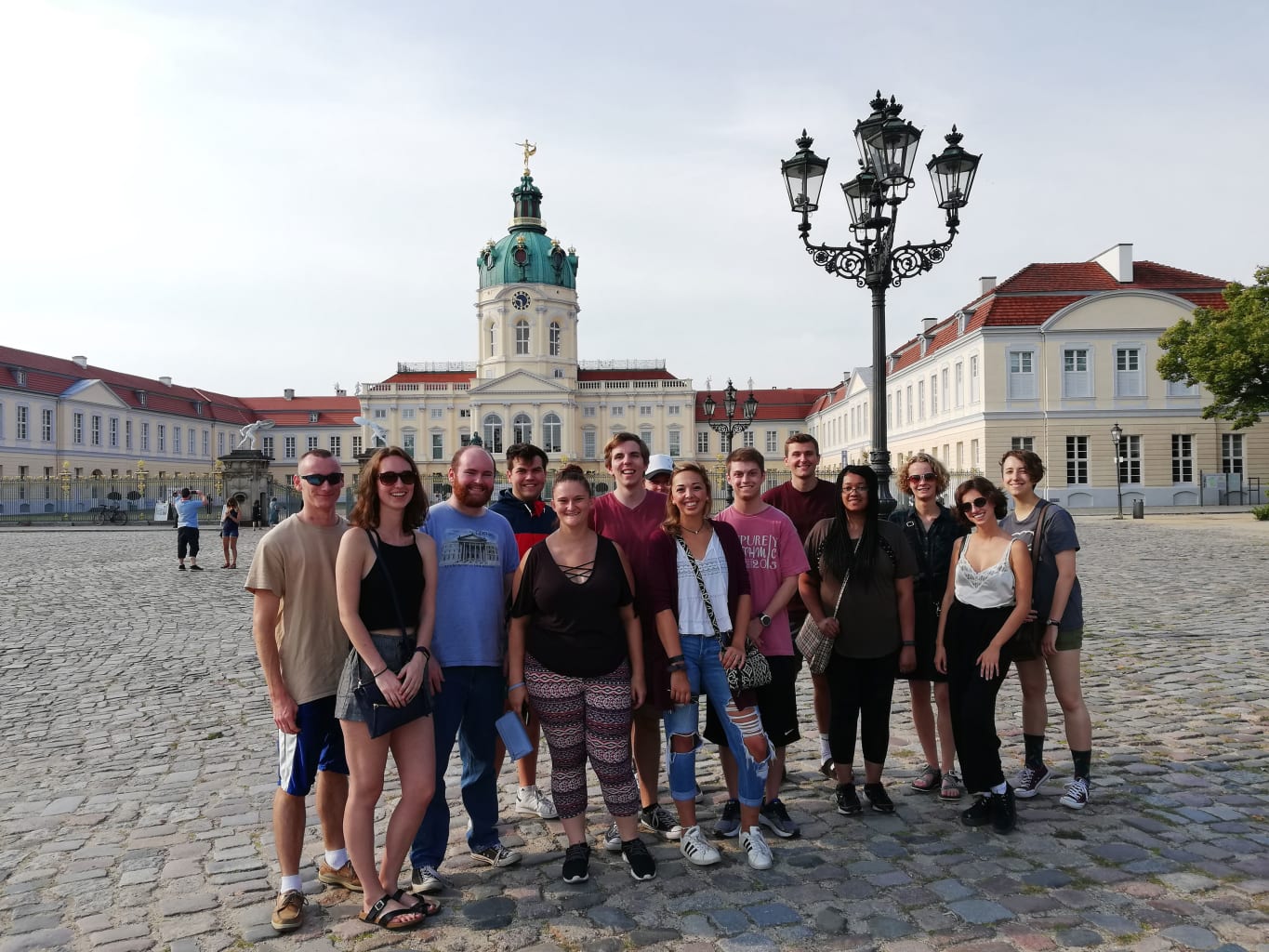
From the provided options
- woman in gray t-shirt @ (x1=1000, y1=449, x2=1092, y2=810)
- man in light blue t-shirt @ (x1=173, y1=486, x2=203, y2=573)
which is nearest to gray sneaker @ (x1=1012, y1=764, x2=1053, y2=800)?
woman in gray t-shirt @ (x1=1000, y1=449, x2=1092, y2=810)

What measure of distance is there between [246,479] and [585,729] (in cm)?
3380

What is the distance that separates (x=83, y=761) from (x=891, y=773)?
4.90 meters

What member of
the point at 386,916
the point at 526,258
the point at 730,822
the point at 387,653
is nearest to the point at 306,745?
the point at 387,653

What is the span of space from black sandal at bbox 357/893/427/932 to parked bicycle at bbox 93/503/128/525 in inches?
1631

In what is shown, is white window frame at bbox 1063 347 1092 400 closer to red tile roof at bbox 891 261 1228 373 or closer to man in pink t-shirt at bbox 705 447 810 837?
red tile roof at bbox 891 261 1228 373

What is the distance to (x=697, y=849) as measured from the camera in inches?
160

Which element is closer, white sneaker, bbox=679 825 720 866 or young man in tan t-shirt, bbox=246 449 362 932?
young man in tan t-shirt, bbox=246 449 362 932

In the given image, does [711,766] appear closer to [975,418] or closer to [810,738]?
[810,738]

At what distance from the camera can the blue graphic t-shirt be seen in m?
3.98

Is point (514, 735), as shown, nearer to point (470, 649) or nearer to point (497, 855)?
point (470, 649)

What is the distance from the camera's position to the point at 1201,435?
130 feet

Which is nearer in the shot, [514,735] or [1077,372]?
[514,735]

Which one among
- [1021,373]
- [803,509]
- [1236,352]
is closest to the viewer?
[803,509]

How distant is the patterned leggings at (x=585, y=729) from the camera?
4004 mm
